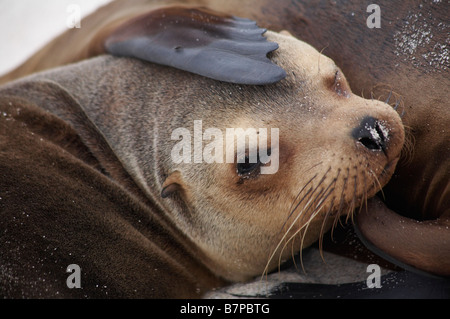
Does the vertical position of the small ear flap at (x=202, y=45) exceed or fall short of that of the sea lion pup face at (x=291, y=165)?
it exceeds it

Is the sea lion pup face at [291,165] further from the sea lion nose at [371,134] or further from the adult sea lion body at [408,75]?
the adult sea lion body at [408,75]

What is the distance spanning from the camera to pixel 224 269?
3.58 m

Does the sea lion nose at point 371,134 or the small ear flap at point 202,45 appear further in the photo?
the small ear flap at point 202,45

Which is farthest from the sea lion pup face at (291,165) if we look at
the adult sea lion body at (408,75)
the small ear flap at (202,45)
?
the adult sea lion body at (408,75)

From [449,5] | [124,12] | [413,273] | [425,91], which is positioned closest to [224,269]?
[413,273]

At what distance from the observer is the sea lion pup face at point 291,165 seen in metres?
2.86

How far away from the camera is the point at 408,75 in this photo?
3293mm

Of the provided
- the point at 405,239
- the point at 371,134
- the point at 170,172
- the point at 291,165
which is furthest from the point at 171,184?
the point at 405,239

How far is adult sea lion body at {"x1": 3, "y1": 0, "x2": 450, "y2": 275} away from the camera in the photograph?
3.13 meters

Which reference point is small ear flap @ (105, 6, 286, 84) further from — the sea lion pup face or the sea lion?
the sea lion pup face

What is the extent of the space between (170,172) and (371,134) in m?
1.19

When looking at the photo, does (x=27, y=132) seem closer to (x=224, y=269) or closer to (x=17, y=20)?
(x=224, y=269)

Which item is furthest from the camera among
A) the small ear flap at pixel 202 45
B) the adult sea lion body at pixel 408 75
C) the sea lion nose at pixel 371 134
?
the adult sea lion body at pixel 408 75

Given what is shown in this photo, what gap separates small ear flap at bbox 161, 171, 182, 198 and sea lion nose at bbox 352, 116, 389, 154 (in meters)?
1.04
